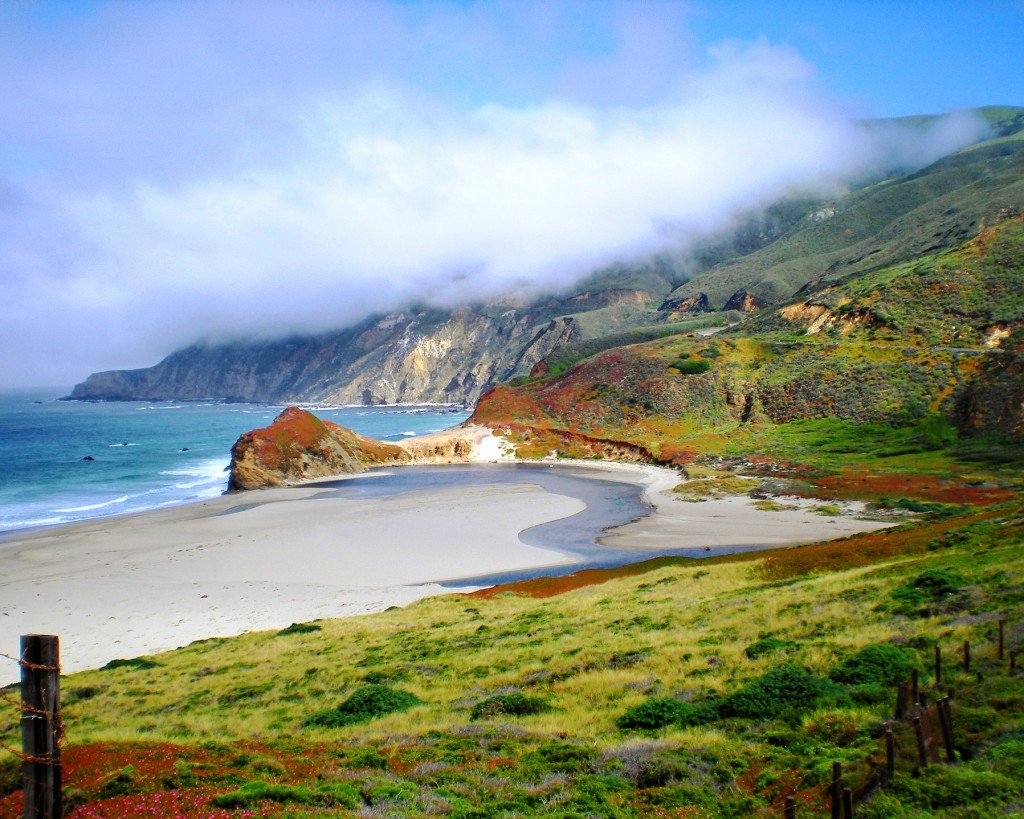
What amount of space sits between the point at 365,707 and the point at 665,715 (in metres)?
6.29

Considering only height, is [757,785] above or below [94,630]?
above

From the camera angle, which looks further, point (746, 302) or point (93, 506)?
point (746, 302)

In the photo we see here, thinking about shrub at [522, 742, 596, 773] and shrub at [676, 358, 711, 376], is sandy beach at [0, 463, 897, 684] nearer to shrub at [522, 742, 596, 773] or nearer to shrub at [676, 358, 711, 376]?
shrub at [522, 742, 596, 773]

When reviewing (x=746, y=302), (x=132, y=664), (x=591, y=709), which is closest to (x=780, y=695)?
(x=591, y=709)

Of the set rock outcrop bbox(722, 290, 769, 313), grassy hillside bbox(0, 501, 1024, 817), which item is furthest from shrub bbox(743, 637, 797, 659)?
rock outcrop bbox(722, 290, 769, 313)

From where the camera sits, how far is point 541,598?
27.5 m

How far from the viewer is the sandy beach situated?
2770 centimetres

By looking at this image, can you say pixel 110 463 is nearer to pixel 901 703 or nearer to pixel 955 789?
pixel 901 703

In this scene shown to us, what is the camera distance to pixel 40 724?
595 centimetres

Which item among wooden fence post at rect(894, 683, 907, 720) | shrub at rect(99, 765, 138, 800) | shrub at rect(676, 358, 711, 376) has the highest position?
shrub at rect(676, 358, 711, 376)

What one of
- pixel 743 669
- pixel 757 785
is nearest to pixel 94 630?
pixel 743 669

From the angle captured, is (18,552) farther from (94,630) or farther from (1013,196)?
(1013,196)

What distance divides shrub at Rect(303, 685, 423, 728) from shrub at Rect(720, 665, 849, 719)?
6.55m

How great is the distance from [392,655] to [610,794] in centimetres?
1192
